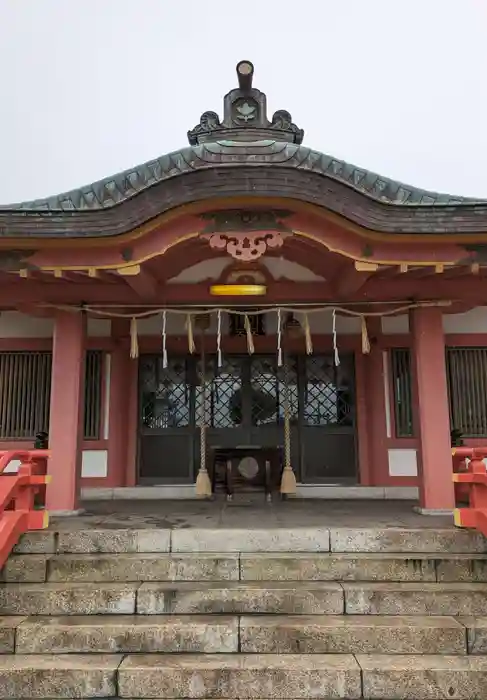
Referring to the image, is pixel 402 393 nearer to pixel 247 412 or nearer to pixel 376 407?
pixel 376 407

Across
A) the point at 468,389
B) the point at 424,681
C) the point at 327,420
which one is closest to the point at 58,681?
the point at 424,681

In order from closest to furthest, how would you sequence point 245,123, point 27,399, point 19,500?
point 19,500 → point 27,399 → point 245,123

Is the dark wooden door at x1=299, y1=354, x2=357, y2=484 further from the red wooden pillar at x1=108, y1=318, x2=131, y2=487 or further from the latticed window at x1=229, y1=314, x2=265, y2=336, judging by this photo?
the red wooden pillar at x1=108, y1=318, x2=131, y2=487

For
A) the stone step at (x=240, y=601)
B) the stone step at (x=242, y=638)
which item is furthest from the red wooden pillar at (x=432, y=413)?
the stone step at (x=240, y=601)

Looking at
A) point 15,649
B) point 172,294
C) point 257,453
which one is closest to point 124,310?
Answer: point 172,294

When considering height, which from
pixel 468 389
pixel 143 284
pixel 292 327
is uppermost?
pixel 143 284

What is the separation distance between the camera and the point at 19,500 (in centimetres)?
529

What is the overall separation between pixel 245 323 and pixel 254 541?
9.61ft

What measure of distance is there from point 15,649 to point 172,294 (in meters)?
4.27

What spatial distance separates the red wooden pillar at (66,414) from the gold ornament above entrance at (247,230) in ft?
A: 7.12

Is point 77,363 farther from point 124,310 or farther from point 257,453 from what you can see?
point 257,453

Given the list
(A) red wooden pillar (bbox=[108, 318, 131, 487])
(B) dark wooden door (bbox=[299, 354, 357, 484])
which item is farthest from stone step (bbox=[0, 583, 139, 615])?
(B) dark wooden door (bbox=[299, 354, 357, 484])

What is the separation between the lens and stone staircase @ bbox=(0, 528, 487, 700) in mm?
3562

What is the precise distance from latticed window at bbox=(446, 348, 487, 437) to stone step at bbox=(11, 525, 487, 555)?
3141 mm
